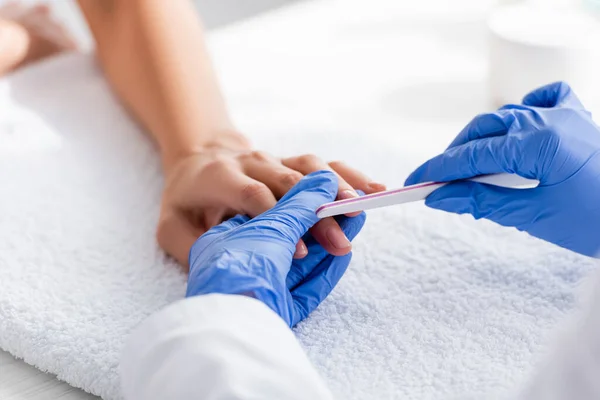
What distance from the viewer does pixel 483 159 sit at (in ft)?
2.27

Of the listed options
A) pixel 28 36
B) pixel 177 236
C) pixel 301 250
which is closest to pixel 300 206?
pixel 301 250

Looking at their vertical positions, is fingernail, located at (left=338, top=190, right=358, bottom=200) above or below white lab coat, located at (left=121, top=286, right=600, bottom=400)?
below

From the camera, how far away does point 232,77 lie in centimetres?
113

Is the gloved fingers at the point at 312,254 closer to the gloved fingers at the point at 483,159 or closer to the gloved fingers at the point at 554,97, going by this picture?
the gloved fingers at the point at 483,159

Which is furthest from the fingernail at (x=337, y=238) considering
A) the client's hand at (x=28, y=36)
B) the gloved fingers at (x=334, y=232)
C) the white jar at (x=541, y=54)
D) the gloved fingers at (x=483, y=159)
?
the client's hand at (x=28, y=36)

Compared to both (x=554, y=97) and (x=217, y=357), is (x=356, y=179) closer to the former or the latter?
(x=554, y=97)

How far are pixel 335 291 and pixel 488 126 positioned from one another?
224 millimetres

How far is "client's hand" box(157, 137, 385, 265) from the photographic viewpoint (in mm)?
761

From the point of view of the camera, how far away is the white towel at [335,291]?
2.09 ft

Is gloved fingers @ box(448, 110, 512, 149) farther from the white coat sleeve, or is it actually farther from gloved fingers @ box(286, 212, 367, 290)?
the white coat sleeve

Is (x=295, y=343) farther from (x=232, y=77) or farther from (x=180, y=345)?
(x=232, y=77)

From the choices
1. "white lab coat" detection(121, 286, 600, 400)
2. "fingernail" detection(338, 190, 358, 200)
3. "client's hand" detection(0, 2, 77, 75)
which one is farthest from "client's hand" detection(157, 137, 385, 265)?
"client's hand" detection(0, 2, 77, 75)

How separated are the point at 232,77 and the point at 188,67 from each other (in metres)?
0.17

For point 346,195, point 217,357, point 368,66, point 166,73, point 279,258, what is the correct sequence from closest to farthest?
point 217,357
point 279,258
point 346,195
point 166,73
point 368,66
